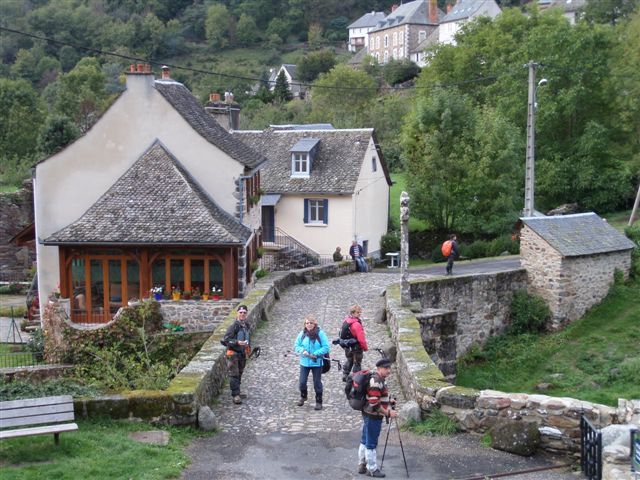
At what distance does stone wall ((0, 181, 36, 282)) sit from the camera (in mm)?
41031

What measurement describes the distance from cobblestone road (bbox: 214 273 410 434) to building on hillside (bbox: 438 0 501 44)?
83272 mm

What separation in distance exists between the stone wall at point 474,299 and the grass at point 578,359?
44cm

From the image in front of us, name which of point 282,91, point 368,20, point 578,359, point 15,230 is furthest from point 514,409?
point 368,20

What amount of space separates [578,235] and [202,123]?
12300mm

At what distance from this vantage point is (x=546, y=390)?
20.7 m

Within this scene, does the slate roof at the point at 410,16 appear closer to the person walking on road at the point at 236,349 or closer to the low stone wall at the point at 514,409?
the person walking on road at the point at 236,349

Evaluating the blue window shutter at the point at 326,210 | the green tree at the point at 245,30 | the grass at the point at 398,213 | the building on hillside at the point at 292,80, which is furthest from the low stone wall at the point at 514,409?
the green tree at the point at 245,30

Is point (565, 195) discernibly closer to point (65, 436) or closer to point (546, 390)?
point (546, 390)

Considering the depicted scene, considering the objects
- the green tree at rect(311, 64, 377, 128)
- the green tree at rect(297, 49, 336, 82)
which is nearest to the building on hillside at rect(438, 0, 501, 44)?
the green tree at rect(297, 49, 336, 82)

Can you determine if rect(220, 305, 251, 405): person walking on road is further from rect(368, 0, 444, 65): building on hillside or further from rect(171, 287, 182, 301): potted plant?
rect(368, 0, 444, 65): building on hillside

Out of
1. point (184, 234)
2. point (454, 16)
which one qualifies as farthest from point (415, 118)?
point (454, 16)

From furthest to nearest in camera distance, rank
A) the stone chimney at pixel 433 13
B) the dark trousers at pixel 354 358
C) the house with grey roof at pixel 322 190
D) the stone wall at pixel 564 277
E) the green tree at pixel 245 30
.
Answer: the green tree at pixel 245 30
the stone chimney at pixel 433 13
the house with grey roof at pixel 322 190
the stone wall at pixel 564 277
the dark trousers at pixel 354 358

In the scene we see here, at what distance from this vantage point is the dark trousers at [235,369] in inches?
494

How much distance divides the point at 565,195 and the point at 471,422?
34.2 m
